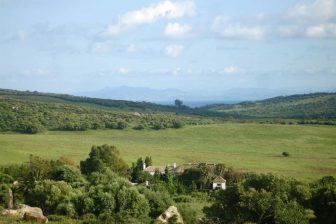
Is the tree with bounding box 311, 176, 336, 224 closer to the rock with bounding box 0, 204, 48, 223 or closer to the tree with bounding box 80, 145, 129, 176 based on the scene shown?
the rock with bounding box 0, 204, 48, 223

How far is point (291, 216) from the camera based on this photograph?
48969 mm

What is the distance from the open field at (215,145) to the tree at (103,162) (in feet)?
56.7

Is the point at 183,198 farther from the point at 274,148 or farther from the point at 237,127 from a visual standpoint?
the point at 237,127

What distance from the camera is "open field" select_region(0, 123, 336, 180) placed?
117 metres

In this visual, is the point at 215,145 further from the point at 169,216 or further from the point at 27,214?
the point at 27,214

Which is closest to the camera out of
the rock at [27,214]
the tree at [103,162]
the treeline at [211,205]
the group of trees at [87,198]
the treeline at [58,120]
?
the rock at [27,214]

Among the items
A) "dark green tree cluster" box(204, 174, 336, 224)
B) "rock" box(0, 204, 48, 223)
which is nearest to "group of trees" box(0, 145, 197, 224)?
"rock" box(0, 204, 48, 223)

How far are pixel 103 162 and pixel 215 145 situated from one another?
5901 cm

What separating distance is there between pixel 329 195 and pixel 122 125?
12744 cm

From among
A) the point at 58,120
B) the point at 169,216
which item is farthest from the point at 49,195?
the point at 58,120

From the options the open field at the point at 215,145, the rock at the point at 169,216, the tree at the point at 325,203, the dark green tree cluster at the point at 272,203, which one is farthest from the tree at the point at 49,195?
the open field at the point at 215,145

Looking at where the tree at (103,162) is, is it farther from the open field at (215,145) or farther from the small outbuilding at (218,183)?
the small outbuilding at (218,183)

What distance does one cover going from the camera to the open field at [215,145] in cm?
11731

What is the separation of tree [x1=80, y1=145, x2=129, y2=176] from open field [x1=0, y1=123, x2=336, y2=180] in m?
17.3
